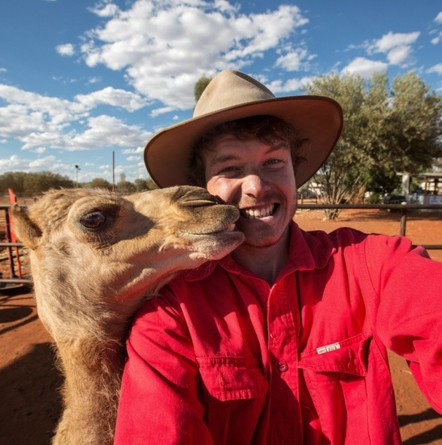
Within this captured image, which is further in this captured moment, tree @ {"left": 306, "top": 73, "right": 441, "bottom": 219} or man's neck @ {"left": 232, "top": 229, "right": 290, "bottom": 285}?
tree @ {"left": 306, "top": 73, "right": 441, "bottom": 219}

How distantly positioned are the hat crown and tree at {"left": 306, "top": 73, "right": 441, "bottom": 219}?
761 inches

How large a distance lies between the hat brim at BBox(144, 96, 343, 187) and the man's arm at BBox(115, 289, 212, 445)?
3.21 ft

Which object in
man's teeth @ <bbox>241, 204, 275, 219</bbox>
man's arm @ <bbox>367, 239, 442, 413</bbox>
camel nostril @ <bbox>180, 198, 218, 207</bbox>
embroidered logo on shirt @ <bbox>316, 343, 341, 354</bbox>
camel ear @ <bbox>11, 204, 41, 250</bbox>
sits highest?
camel nostril @ <bbox>180, 198, 218, 207</bbox>

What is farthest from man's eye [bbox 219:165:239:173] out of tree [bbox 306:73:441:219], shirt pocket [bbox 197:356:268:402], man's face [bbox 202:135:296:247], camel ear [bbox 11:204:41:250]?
tree [bbox 306:73:441:219]

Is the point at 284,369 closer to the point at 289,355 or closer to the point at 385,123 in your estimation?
the point at 289,355

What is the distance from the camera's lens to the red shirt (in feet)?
3.84

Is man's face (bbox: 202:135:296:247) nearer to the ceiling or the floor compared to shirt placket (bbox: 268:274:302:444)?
nearer to the ceiling

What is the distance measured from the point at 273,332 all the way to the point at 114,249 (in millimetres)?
889

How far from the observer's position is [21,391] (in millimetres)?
3895

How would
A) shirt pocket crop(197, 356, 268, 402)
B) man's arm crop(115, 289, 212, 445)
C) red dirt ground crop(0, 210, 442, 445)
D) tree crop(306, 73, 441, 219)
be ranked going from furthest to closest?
tree crop(306, 73, 441, 219) < red dirt ground crop(0, 210, 442, 445) < shirt pocket crop(197, 356, 268, 402) < man's arm crop(115, 289, 212, 445)

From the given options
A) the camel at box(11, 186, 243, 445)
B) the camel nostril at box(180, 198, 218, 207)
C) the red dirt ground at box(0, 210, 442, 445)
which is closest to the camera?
the camel at box(11, 186, 243, 445)

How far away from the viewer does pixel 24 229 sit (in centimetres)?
185

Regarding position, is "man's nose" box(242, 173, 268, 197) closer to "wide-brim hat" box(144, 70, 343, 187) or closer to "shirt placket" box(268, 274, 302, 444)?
"wide-brim hat" box(144, 70, 343, 187)

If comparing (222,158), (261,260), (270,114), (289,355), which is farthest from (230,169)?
(289,355)
